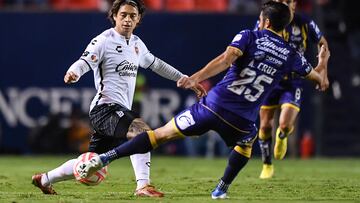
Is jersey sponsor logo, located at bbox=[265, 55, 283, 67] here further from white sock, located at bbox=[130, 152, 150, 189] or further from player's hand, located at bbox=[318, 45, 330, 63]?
player's hand, located at bbox=[318, 45, 330, 63]

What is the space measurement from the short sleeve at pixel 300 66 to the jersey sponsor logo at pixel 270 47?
0.27m

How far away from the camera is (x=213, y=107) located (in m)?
9.37

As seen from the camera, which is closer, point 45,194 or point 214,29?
point 45,194

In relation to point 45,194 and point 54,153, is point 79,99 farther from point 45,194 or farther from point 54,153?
point 45,194

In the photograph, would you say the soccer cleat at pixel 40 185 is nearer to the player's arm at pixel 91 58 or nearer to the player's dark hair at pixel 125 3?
the player's arm at pixel 91 58

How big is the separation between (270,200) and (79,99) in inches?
519

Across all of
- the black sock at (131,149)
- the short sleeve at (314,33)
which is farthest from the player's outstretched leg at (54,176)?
the short sleeve at (314,33)

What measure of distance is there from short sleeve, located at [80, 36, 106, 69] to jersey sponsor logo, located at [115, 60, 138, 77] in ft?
0.72

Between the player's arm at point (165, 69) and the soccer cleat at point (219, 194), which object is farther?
the player's arm at point (165, 69)

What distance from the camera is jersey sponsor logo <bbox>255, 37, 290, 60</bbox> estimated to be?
30.9 ft

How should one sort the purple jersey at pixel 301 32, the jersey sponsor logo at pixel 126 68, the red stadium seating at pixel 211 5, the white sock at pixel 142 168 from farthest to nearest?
the red stadium seating at pixel 211 5 < the purple jersey at pixel 301 32 < the jersey sponsor logo at pixel 126 68 < the white sock at pixel 142 168

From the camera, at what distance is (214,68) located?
9.12 metres

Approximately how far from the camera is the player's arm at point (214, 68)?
29.6ft

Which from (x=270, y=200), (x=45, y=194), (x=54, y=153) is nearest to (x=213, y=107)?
(x=270, y=200)
